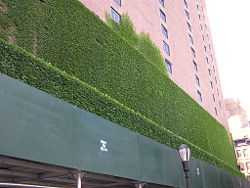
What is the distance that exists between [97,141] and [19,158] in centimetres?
276

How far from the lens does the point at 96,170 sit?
8680 millimetres

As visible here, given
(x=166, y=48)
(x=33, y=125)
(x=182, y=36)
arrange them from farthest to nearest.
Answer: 1. (x=182, y=36)
2. (x=166, y=48)
3. (x=33, y=125)

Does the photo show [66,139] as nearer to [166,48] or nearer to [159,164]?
[159,164]

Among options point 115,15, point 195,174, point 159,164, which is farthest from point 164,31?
point 159,164

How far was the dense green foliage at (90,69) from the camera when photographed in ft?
31.8

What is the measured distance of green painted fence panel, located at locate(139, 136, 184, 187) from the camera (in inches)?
444

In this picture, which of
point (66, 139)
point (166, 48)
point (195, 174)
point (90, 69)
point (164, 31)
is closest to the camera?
point (66, 139)

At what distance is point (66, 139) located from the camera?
801 cm

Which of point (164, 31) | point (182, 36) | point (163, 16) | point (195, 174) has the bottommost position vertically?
point (195, 174)

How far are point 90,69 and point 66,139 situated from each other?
5.82 metres

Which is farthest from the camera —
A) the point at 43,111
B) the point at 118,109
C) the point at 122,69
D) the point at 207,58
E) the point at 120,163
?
the point at 207,58

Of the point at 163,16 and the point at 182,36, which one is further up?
the point at 182,36

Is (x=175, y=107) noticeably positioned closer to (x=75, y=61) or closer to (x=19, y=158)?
(x=75, y=61)

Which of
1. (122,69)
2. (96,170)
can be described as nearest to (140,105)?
(122,69)
